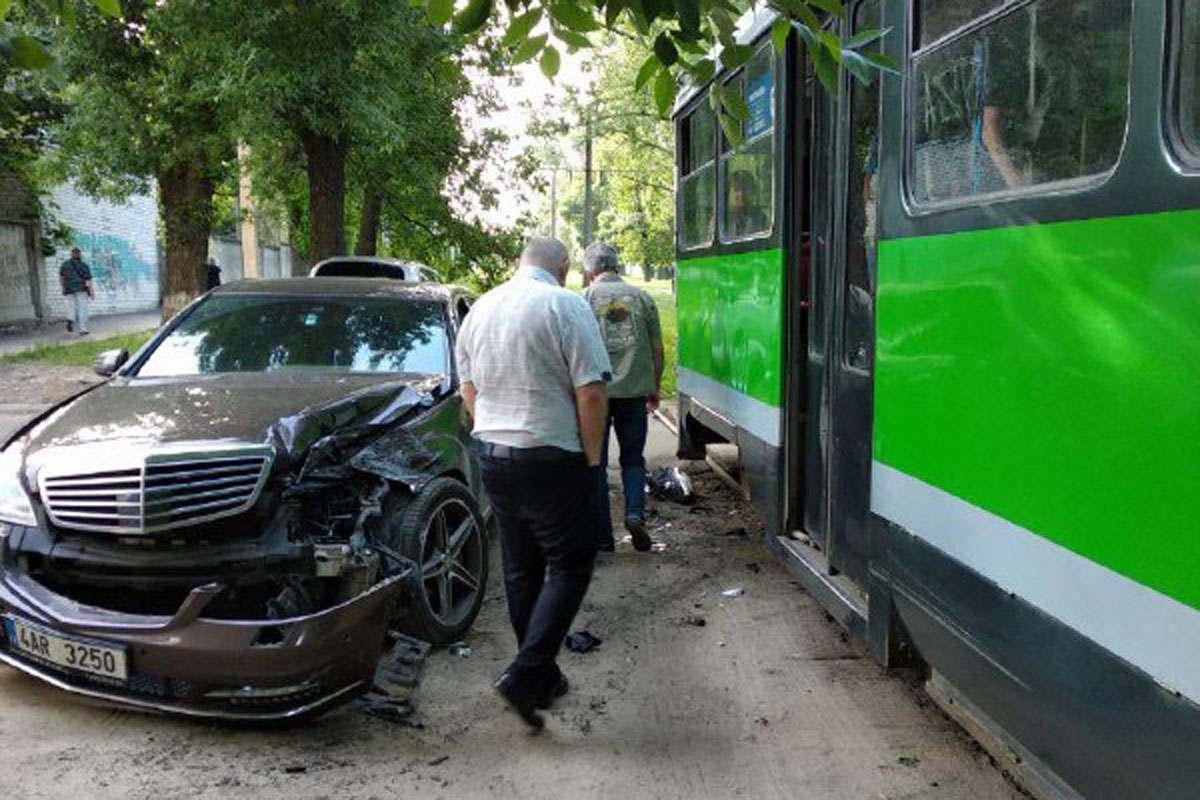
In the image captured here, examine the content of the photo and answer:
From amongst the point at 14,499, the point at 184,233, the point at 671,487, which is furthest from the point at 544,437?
the point at 184,233

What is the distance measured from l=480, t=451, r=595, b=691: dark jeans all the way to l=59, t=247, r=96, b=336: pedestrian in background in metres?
19.7

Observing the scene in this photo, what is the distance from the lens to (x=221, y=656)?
3.76 m

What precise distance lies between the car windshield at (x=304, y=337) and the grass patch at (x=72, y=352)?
10.8 meters

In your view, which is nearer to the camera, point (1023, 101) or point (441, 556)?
point (1023, 101)

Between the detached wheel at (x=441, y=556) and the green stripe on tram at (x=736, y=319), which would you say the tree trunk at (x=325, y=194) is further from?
the detached wheel at (x=441, y=556)

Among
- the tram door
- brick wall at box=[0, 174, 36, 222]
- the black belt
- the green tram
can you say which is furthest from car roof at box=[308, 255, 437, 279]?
brick wall at box=[0, 174, 36, 222]

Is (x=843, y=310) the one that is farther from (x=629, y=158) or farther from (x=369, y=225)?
(x=629, y=158)

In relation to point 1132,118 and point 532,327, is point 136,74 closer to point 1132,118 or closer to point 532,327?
point 532,327

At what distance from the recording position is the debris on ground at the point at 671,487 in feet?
26.5

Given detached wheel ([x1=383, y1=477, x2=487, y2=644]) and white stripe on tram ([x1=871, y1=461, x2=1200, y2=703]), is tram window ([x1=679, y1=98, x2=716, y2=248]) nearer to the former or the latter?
detached wheel ([x1=383, y1=477, x2=487, y2=644])

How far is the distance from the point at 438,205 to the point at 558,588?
52.3 feet

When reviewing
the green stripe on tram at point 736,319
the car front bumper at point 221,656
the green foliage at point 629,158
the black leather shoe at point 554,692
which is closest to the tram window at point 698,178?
the green stripe on tram at point 736,319

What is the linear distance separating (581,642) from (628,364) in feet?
6.95

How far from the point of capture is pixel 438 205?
62.6ft
